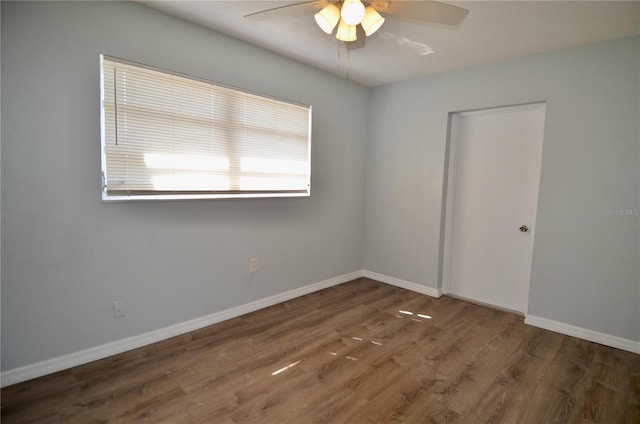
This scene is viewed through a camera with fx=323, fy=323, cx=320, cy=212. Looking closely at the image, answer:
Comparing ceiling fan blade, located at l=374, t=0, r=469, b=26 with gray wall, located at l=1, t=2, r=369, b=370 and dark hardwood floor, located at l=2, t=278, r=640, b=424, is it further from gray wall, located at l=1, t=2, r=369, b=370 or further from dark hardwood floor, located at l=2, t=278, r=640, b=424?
dark hardwood floor, located at l=2, t=278, r=640, b=424

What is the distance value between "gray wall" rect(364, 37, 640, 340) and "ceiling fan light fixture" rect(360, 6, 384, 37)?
2019 mm

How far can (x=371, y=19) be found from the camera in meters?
1.82

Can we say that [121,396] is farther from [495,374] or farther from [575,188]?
[575,188]

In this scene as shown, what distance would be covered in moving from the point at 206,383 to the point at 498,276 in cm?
303

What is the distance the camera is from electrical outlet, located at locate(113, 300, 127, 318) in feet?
7.77

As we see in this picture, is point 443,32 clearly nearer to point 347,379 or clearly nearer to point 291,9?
point 291,9

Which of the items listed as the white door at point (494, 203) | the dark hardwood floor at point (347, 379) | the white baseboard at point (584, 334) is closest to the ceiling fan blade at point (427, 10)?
the white door at point (494, 203)

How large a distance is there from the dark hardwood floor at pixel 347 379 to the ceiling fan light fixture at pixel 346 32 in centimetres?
222

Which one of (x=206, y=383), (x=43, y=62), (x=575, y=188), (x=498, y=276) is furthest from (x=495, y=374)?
(x=43, y=62)

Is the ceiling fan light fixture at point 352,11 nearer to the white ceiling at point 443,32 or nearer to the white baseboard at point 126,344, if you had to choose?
the white ceiling at point 443,32

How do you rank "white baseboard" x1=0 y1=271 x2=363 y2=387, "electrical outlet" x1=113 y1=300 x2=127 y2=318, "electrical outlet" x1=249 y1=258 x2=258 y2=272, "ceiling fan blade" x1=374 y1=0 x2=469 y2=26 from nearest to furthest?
"ceiling fan blade" x1=374 y1=0 x2=469 y2=26
"white baseboard" x1=0 y1=271 x2=363 y2=387
"electrical outlet" x1=113 y1=300 x2=127 y2=318
"electrical outlet" x1=249 y1=258 x2=258 y2=272

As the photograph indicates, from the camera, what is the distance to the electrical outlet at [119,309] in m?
2.37

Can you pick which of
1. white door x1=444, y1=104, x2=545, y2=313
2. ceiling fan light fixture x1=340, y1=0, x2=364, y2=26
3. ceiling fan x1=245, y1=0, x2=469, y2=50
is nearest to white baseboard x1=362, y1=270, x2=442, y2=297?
white door x1=444, y1=104, x2=545, y2=313

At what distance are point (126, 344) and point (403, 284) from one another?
300 centimetres
